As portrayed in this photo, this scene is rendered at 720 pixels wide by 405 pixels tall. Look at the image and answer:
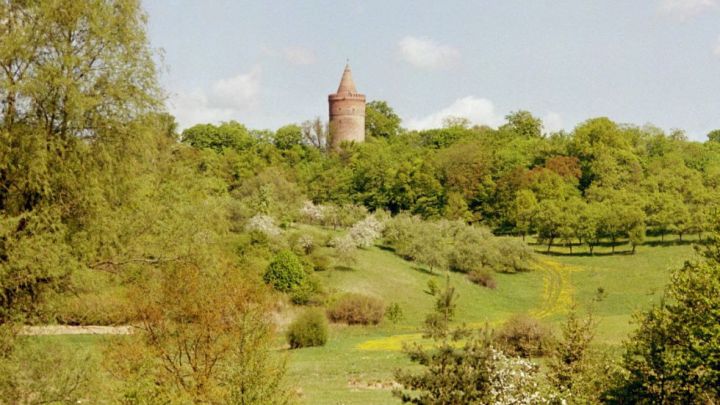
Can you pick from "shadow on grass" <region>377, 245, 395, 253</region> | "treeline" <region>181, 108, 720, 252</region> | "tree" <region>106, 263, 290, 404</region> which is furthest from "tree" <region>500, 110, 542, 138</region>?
"tree" <region>106, 263, 290, 404</region>

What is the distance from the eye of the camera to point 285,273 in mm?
40281

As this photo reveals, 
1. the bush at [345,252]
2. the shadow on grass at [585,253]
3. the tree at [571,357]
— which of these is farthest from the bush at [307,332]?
the shadow on grass at [585,253]

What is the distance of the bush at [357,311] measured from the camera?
127ft

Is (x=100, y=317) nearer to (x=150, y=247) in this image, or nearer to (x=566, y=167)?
(x=150, y=247)

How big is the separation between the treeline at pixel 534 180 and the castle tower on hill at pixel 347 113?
616cm

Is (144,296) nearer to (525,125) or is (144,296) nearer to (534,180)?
(534,180)

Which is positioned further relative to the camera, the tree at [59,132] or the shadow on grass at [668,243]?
the shadow on grass at [668,243]

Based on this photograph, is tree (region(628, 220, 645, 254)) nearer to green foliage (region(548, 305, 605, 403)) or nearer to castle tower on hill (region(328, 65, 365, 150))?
green foliage (region(548, 305, 605, 403))

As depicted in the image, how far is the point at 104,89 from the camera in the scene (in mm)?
14758

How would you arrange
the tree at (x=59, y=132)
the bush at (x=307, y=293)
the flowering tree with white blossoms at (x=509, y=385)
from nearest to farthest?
the flowering tree with white blossoms at (x=509, y=385)
the tree at (x=59, y=132)
the bush at (x=307, y=293)

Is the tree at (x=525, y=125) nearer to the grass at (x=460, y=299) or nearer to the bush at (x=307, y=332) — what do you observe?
the grass at (x=460, y=299)

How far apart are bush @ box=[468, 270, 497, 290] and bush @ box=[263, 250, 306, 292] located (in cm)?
1476

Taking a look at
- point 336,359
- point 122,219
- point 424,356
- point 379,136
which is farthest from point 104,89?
point 379,136

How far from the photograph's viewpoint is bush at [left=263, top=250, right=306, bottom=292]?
40.0 meters
